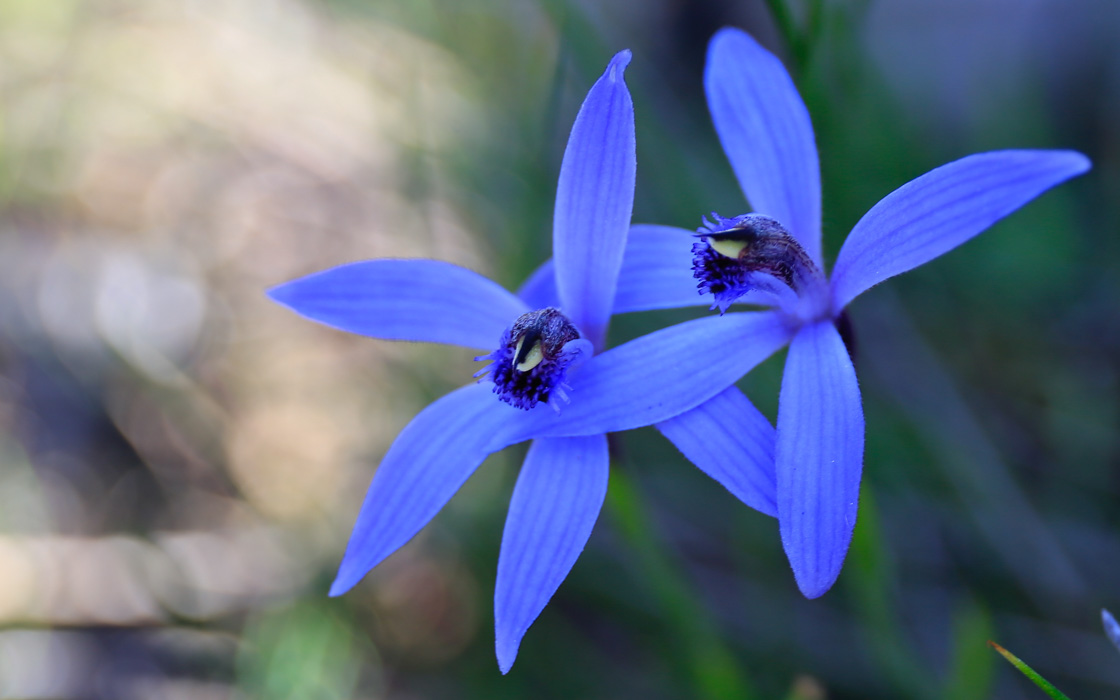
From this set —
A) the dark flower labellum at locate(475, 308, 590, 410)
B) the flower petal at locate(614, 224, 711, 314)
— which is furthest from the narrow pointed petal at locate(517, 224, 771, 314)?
the dark flower labellum at locate(475, 308, 590, 410)

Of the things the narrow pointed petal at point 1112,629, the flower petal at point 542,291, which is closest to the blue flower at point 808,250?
the flower petal at point 542,291

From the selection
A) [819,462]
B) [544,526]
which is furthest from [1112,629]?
[544,526]

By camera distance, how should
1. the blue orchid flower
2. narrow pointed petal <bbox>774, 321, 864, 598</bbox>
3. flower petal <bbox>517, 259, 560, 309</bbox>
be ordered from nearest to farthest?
narrow pointed petal <bbox>774, 321, 864, 598</bbox> → the blue orchid flower → flower petal <bbox>517, 259, 560, 309</bbox>

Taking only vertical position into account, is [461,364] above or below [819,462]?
above

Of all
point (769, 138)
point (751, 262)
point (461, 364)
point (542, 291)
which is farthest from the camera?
point (461, 364)

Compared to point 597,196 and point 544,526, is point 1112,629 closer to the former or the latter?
point 544,526

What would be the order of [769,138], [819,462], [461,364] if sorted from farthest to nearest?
[461,364] < [769,138] < [819,462]

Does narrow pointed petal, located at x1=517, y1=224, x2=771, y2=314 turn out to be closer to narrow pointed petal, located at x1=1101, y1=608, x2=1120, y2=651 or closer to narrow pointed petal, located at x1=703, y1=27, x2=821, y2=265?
narrow pointed petal, located at x1=703, y1=27, x2=821, y2=265

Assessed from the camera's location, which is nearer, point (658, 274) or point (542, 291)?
point (658, 274)
